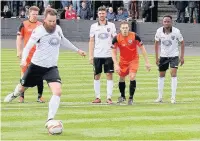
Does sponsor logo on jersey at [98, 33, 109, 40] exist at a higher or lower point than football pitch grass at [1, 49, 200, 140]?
higher

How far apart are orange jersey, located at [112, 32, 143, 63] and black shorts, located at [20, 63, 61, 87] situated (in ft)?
10.0

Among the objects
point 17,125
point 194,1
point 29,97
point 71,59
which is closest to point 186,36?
point 194,1

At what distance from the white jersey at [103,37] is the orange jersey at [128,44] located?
1.81 feet

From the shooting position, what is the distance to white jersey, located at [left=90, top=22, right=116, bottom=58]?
1747 cm

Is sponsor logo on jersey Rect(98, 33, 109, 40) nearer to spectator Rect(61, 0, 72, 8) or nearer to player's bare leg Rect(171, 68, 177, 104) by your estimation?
player's bare leg Rect(171, 68, 177, 104)

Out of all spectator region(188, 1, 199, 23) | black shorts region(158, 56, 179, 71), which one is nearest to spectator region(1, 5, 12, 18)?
spectator region(188, 1, 199, 23)

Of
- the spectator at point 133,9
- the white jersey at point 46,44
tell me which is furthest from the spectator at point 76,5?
the white jersey at point 46,44

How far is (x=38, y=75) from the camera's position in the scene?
1399 cm

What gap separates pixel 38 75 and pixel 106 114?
176 cm

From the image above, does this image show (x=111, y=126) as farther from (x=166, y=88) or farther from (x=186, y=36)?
(x=186, y=36)

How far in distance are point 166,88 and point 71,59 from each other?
31.4 feet

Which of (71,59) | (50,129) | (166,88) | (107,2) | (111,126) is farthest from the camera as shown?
(107,2)

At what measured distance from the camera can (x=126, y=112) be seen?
604 inches

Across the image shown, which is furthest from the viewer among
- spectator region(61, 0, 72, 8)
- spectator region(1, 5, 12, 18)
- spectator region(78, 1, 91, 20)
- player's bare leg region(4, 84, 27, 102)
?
spectator region(1, 5, 12, 18)
